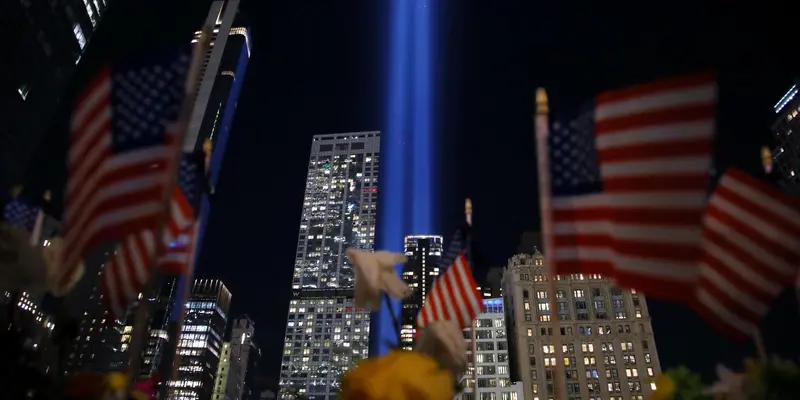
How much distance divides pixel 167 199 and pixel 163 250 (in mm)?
3569

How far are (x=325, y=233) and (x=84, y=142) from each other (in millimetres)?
189562

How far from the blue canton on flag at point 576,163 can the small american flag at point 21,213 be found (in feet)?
35.8

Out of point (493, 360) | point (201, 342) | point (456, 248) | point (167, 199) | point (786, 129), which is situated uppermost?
point (786, 129)

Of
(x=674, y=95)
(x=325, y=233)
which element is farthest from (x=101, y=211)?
(x=325, y=233)

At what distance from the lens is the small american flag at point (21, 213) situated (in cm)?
1175

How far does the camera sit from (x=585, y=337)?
300ft

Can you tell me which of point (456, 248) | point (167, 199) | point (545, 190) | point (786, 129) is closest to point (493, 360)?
point (786, 129)

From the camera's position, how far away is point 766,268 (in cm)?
925

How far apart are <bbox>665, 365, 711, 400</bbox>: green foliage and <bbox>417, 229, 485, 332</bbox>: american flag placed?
20.8 ft

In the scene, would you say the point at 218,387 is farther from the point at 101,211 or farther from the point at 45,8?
the point at 101,211

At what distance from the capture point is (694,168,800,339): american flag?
897cm

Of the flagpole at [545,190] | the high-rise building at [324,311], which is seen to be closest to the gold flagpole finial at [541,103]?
the flagpole at [545,190]

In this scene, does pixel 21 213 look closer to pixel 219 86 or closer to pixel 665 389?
pixel 665 389

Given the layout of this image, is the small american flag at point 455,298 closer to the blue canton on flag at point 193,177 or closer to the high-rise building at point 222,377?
the blue canton on flag at point 193,177
